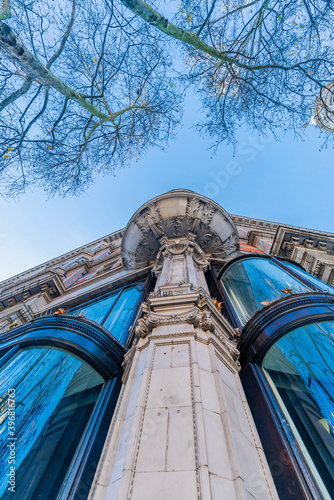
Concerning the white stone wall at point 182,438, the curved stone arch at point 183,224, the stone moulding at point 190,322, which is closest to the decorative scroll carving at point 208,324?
the stone moulding at point 190,322

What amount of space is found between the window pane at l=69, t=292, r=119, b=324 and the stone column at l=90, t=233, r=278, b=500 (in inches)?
155

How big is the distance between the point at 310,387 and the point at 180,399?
249cm

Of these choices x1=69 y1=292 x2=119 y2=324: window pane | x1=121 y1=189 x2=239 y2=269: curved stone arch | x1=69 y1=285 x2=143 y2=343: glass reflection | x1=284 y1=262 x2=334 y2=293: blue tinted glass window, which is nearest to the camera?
x1=69 y1=285 x2=143 y2=343: glass reflection

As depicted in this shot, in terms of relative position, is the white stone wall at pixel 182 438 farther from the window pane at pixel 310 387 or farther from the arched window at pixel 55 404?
the arched window at pixel 55 404

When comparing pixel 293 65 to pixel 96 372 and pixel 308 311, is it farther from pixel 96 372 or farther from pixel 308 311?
pixel 96 372

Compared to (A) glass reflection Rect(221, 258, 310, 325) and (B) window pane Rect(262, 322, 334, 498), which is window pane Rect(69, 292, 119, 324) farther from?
(B) window pane Rect(262, 322, 334, 498)

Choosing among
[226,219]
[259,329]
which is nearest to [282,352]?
[259,329]

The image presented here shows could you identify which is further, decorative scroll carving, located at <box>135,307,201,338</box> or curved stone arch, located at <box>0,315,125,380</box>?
curved stone arch, located at <box>0,315,125,380</box>

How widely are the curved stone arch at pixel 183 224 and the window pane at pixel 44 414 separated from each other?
6.62 metres

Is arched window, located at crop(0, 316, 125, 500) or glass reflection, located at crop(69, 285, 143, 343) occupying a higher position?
glass reflection, located at crop(69, 285, 143, 343)

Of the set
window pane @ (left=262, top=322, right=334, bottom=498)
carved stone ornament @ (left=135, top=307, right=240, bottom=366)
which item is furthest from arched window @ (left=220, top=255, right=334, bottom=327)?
carved stone ornament @ (left=135, top=307, right=240, bottom=366)

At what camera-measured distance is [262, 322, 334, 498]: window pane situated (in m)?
3.18

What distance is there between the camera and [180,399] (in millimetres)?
2818

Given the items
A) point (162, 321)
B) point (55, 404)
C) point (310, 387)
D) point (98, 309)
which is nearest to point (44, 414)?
point (55, 404)
